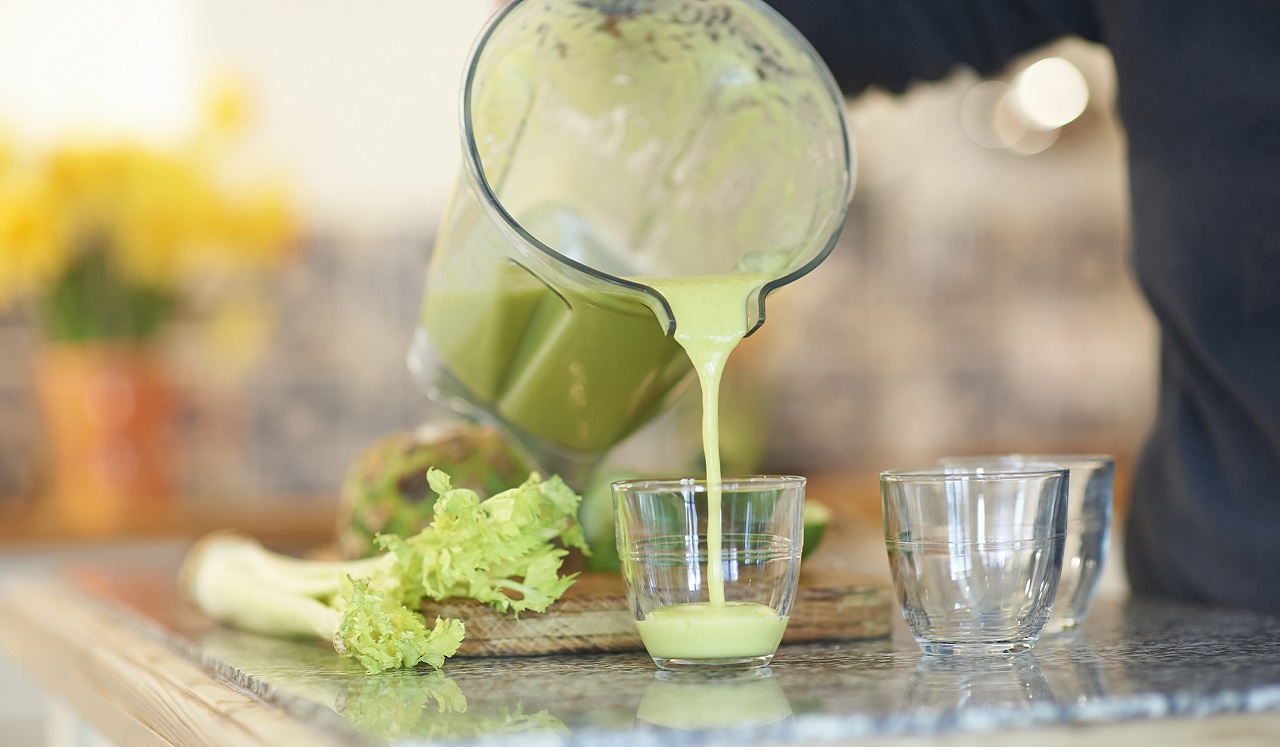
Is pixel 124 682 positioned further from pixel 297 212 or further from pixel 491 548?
pixel 297 212

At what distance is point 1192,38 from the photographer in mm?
952

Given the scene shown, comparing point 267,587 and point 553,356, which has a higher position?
point 553,356

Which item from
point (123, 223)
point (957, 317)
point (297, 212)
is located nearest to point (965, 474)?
point (123, 223)

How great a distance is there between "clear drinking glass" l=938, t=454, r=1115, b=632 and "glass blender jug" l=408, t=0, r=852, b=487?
21 cm

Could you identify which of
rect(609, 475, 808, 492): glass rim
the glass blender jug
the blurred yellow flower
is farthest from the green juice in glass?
the blurred yellow flower

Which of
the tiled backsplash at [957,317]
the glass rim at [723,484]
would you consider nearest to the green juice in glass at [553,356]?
the glass rim at [723,484]

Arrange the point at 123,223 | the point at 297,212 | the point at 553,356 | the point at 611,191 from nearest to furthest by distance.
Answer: the point at 553,356 < the point at 611,191 < the point at 123,223 < the point at 297,212

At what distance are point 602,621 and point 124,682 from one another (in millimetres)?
292

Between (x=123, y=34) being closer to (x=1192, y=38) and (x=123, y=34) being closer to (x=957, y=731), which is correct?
(x=1192, y=38)

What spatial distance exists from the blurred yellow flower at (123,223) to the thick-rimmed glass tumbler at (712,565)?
73.1 inches

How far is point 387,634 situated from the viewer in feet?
2.29

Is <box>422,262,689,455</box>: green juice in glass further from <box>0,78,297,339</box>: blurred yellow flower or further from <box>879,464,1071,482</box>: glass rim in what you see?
<box>0,78,297,339</box>: blurred yellow flower

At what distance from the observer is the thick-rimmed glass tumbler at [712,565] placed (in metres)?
0.67

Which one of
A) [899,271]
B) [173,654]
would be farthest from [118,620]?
[899,271]
